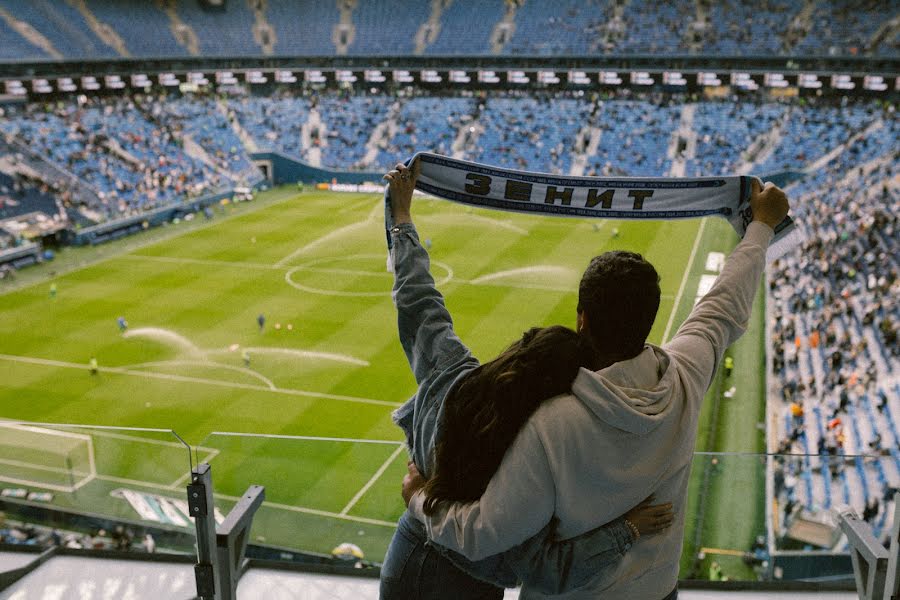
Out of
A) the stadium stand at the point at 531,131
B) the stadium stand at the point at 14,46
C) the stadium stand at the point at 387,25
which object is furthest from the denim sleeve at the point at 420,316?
the stadium stand at the point at 387,25

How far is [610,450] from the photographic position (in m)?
2.60

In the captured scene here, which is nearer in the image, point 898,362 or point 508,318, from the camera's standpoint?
point 898,362

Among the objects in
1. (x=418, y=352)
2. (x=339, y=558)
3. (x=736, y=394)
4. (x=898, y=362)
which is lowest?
(x=736, y=394)

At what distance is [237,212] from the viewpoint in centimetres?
5072

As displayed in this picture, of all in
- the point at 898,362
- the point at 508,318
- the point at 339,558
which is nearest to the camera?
the point at 339,558

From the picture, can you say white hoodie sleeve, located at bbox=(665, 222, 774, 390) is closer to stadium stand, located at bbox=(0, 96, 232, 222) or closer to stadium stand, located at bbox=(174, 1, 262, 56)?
stadium stand, located at bbox=(0, 96, 232, 222)

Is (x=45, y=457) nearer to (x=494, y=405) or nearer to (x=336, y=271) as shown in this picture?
(x=494, y=405)

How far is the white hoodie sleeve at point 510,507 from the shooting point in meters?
2.54

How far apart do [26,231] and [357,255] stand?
1690 cm

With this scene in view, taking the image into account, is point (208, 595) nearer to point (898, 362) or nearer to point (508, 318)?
point (898, 362)

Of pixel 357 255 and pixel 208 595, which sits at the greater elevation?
pixel 208 595

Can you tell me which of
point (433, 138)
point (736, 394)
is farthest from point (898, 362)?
point (433, 138)

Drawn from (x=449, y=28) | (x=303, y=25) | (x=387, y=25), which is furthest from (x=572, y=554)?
(x=303, y=25)

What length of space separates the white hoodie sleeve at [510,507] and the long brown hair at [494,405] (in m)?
0.05
